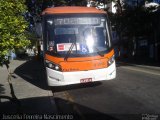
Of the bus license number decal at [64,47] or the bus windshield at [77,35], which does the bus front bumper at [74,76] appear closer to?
the bus windshield at [77,35]

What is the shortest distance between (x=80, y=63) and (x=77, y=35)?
1244mm

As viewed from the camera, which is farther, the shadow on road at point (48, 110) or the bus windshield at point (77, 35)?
the bus windshield at point (77, 35)

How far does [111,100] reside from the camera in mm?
11203

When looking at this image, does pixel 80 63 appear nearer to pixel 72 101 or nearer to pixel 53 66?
pixel 53 66

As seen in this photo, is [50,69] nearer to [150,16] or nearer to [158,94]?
[158,94]

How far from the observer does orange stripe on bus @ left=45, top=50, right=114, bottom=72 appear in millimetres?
13180

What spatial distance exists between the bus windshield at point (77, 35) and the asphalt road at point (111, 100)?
167 centimetres

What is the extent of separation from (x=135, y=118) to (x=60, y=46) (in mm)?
5833

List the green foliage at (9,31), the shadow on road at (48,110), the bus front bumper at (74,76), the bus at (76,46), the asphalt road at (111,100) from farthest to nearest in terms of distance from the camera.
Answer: the bus at (76,46) → the bus front bumper at (74,76) → the asphalt road at (111,100) → the shadow on road at (48,110) → the green foliage at (9,31)

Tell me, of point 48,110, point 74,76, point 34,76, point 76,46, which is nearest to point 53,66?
point 74,76

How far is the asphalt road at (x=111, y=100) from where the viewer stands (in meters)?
9.08

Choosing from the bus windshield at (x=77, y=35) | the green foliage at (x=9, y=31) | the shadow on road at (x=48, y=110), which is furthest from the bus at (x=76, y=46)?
the green foliage at (x=9, y=31)

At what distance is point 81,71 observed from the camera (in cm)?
1326

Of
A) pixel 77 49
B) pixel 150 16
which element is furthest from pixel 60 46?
pixel 150 16
